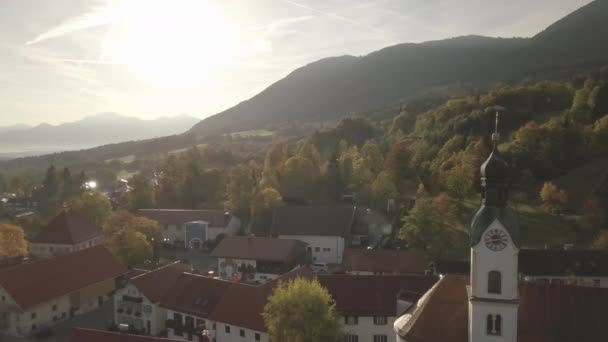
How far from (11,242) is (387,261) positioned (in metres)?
43.5

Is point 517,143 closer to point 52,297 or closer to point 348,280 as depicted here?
point 348,280

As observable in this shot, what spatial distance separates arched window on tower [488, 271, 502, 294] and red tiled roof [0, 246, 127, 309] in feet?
122

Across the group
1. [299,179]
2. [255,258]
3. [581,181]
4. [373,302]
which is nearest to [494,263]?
[373,302]

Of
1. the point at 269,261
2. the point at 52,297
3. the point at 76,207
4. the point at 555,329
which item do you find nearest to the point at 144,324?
the point at 52,297

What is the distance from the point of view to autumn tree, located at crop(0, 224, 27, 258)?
5650 cm

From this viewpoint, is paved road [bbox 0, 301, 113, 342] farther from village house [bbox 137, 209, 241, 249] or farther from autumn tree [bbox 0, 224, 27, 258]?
village house [bbox 137, 209, 241, 249]

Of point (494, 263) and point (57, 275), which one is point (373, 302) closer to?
point (494, 263)

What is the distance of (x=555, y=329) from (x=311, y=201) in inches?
2265

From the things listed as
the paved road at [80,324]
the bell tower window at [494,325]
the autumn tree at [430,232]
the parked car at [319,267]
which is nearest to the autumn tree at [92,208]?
the paved road at [80,324]

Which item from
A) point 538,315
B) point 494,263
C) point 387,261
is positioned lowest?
point 387,261

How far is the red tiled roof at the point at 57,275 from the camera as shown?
1649 inches

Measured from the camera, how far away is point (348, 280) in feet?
121

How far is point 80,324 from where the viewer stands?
44062 mm

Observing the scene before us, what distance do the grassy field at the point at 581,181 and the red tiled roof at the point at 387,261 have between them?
2972 centimetres
